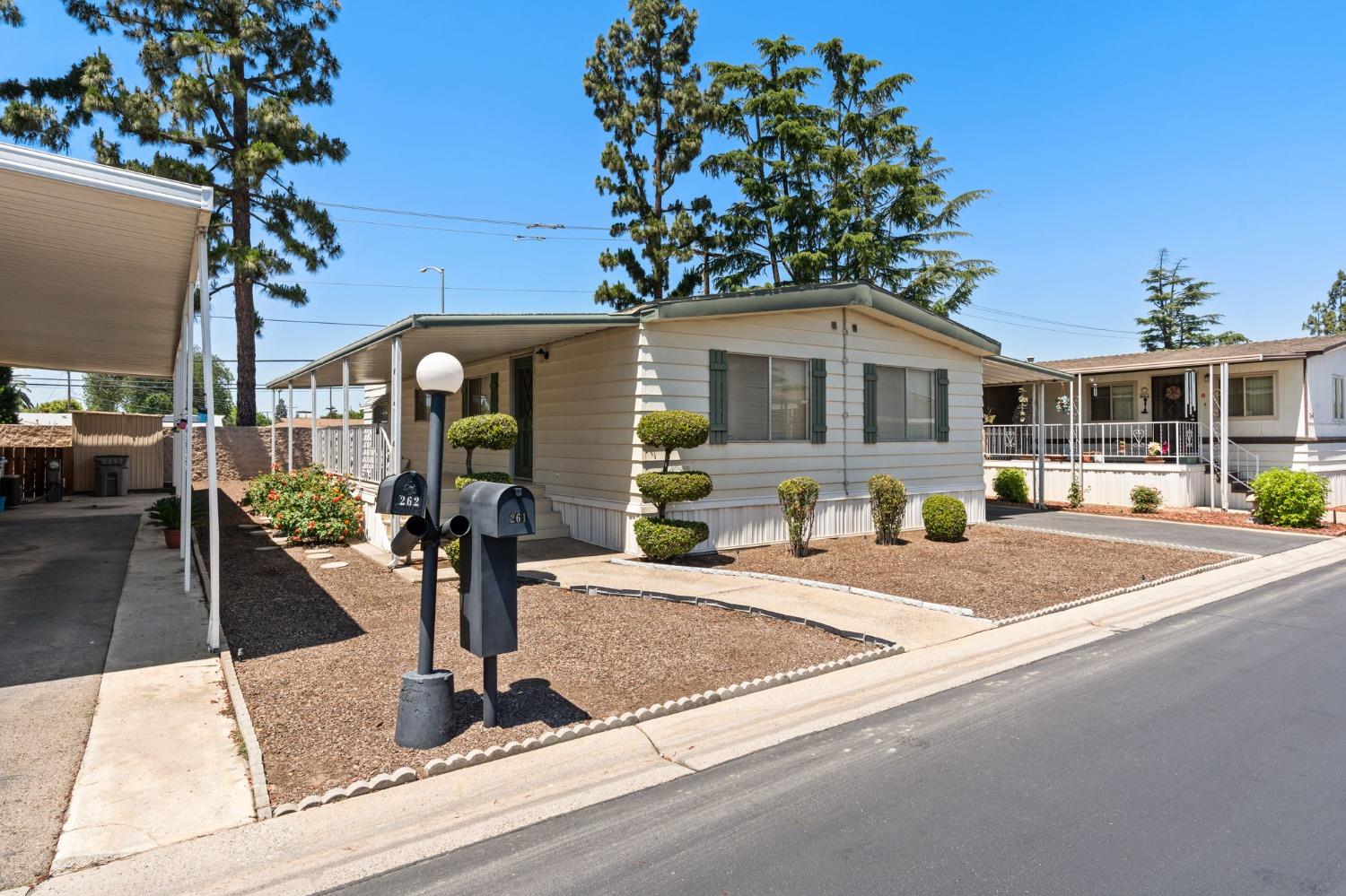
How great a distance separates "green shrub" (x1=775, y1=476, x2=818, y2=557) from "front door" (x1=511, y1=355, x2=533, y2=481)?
4704 mm

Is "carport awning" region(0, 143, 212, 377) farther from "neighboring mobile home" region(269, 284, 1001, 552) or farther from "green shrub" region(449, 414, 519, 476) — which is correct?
"green shrub" region(449, 414, 519, 476)

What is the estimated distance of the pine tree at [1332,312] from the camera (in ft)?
157

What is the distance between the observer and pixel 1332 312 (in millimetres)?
48781

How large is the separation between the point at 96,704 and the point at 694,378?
6967mm

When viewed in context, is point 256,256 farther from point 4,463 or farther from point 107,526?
point 107,526

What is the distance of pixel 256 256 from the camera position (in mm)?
18578

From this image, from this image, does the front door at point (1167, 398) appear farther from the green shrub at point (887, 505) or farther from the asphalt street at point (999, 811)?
the asphalt street at point (999, 811)

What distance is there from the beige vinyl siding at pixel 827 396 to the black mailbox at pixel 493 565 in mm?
5455

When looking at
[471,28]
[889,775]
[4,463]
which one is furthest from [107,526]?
[889,775]

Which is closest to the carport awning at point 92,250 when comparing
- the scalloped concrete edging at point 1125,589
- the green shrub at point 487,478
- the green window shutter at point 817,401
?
the green shrub at point 487,478

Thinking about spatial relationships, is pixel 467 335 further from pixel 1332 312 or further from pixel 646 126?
pixel 1332 312

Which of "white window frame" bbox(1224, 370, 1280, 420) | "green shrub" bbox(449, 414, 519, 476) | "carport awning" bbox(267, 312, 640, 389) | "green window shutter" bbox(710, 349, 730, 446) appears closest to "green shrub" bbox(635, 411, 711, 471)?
"green window shutter" bbox(710, 349, 730, 446)

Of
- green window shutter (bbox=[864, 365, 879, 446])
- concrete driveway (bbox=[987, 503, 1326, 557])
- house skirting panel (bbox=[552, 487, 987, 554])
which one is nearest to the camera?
house skirting panel (bbox=[552, 487, 987, 554])

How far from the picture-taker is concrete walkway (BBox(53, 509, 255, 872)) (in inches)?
117
